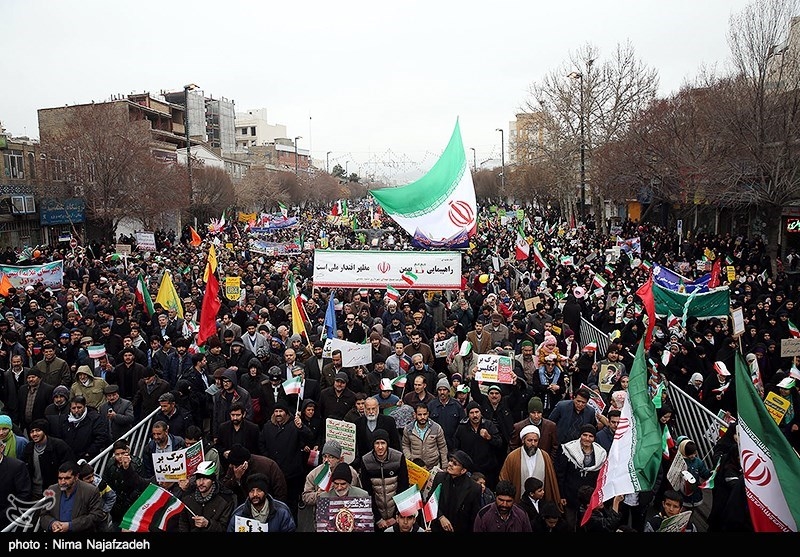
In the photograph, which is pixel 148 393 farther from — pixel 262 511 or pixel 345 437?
pixel 262 511

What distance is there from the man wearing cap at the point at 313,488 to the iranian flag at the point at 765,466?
2.90 meters

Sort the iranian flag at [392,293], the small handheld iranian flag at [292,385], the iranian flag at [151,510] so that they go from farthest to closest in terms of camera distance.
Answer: the iranian flag at [392,293] < the small handheld iranian flag at [292,385] < the iranian flag at [151,510]

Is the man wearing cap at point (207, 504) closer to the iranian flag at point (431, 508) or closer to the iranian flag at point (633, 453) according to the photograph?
the iranian flag at point (431, 508)

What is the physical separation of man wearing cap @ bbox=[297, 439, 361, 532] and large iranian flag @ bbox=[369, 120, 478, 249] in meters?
9.84

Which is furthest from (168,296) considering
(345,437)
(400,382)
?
(345,437)

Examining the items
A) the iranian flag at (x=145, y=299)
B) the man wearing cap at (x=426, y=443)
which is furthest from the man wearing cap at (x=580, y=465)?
the iranian flag at (x=145, y=299)

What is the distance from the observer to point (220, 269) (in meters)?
21.2

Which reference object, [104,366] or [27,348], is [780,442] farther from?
[27,348]

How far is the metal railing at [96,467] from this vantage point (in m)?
5.09

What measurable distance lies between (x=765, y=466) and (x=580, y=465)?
6.58ft

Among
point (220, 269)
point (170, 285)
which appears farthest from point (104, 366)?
point (220, 269)

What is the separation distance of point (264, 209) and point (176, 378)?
59871 millimetres

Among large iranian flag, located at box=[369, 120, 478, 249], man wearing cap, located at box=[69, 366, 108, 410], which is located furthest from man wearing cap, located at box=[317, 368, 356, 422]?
large iranian flag, located at box=[369, 120, 478, 249]

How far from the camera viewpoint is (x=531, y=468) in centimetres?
592
